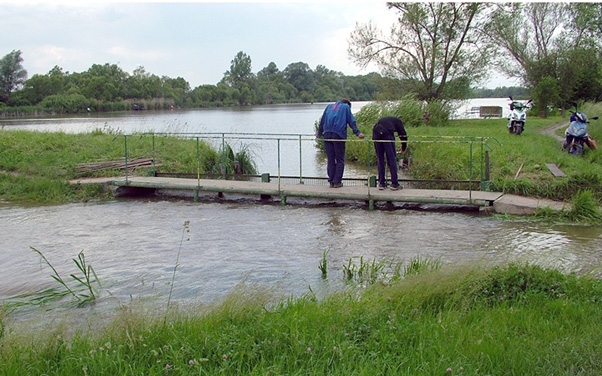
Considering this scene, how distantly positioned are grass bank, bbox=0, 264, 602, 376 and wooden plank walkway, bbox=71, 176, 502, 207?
6.16m

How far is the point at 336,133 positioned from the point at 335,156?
22.7 inches

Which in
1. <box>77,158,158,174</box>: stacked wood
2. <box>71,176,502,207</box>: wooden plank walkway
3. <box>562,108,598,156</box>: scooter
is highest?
<box>562,108,598,156</box>: scooter

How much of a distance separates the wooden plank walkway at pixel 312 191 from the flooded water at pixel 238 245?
31 centimetres

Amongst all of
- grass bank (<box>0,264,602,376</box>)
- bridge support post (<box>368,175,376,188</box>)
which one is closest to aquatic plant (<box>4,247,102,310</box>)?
grass bank (<box>0,264,602,376</box>)

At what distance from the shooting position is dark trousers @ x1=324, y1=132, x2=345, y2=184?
45.4 feet

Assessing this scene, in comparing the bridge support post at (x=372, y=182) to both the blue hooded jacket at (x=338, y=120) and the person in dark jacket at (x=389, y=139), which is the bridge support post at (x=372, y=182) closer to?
the person in dark jacket at (x=389, y=139)

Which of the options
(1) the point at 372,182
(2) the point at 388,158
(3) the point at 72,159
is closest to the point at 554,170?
(2) the point at 388,158

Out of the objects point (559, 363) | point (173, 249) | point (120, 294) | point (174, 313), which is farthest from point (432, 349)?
point (173, 249)

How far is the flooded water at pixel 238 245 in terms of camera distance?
7898mm

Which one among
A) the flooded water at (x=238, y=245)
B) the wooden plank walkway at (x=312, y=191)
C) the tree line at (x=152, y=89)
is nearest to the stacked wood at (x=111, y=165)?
the wooden plank walkway at (x=312, y=191)

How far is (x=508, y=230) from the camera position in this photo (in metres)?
10.7

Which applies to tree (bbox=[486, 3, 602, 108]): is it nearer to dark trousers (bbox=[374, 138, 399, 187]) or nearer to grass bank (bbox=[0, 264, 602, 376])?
dark trousers (bbox=[374, 138, 399, 187])

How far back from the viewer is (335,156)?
14.0m

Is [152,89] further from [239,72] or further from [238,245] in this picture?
[238,245]
